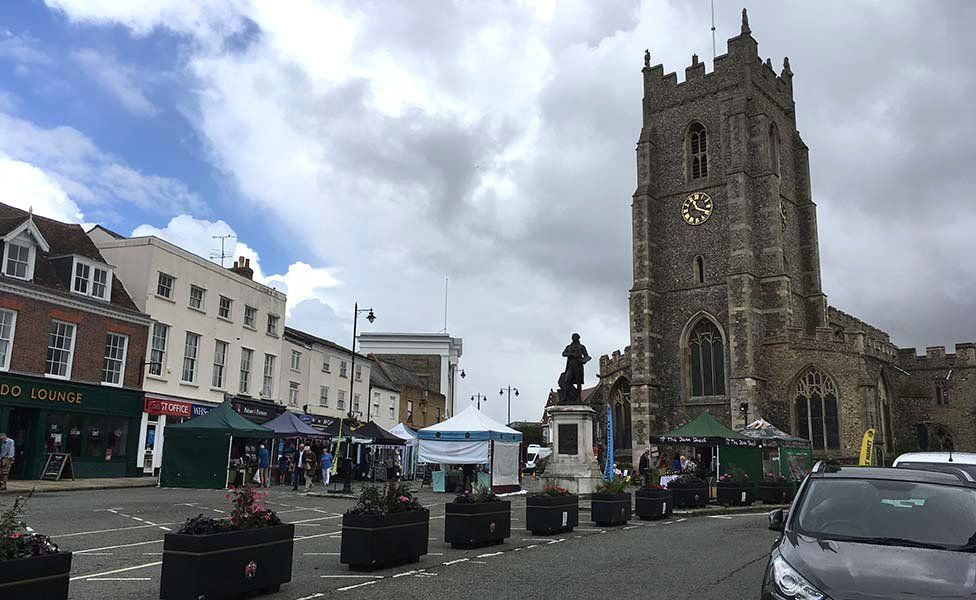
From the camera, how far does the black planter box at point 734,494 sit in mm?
21547

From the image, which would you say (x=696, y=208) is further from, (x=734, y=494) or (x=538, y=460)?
(x=734, y=494)

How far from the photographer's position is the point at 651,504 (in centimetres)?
1762

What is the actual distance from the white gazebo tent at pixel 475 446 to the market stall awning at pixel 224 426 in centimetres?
565

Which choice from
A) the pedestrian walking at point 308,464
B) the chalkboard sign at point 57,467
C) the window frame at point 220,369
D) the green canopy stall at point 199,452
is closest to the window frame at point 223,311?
the window frame at point 220,369

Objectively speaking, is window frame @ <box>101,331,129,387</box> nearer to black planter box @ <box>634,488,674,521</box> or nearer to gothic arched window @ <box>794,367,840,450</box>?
black planter box @ <box>634,488,674,521</box>

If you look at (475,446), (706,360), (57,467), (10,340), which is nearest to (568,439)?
(475,446)

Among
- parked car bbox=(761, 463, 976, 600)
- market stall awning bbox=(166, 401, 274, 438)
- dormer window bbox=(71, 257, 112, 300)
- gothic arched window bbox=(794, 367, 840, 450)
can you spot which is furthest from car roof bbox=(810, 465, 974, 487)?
gothic arched window bbox=(794, 367, 840, 450)

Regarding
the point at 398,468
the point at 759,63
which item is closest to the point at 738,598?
the point at 398,468

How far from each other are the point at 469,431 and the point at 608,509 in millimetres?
11026

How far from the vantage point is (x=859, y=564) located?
17.6ft

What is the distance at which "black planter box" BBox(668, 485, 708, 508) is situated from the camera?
20188 millimetres

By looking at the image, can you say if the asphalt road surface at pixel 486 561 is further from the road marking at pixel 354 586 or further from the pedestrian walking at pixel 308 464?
the pedestrian walking at pixel 308 464

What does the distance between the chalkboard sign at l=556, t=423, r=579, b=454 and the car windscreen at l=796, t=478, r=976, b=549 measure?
15.7 metres

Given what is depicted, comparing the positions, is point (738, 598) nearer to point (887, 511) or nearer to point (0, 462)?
point (887, 511)
